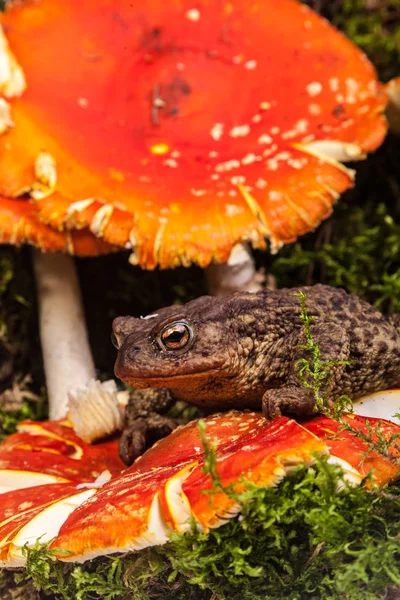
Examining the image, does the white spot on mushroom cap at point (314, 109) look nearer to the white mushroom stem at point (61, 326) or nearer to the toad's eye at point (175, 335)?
the white mushroom stem at point (61, 326)

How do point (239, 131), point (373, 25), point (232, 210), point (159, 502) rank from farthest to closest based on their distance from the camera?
point (373, 25), point (239, 131), point (232, 210), point (159, 502)

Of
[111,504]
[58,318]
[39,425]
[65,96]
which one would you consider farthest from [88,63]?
[111,504]

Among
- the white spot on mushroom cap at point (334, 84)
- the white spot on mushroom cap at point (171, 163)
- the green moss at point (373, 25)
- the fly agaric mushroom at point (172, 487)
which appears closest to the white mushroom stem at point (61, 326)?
the white spot on mushroom cap at point (171, 163)

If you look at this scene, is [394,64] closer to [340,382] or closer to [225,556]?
[340,382]

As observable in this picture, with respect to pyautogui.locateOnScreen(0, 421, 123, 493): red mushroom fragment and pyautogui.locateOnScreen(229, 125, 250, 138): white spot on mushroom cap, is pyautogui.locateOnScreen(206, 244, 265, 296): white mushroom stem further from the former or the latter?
pyautogui.locateOnScreen(0, 421, 123, 493): red mushroom fragment

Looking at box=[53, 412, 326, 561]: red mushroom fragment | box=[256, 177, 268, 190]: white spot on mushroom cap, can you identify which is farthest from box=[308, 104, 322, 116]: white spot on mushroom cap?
box=[53, 412, 326, 561]: red mushroom fragment

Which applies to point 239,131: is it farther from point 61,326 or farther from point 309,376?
point 309,376

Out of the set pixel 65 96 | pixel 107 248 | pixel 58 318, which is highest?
pixel 65 96

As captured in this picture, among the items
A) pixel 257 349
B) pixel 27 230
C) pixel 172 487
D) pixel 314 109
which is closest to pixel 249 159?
pixel 314 109
